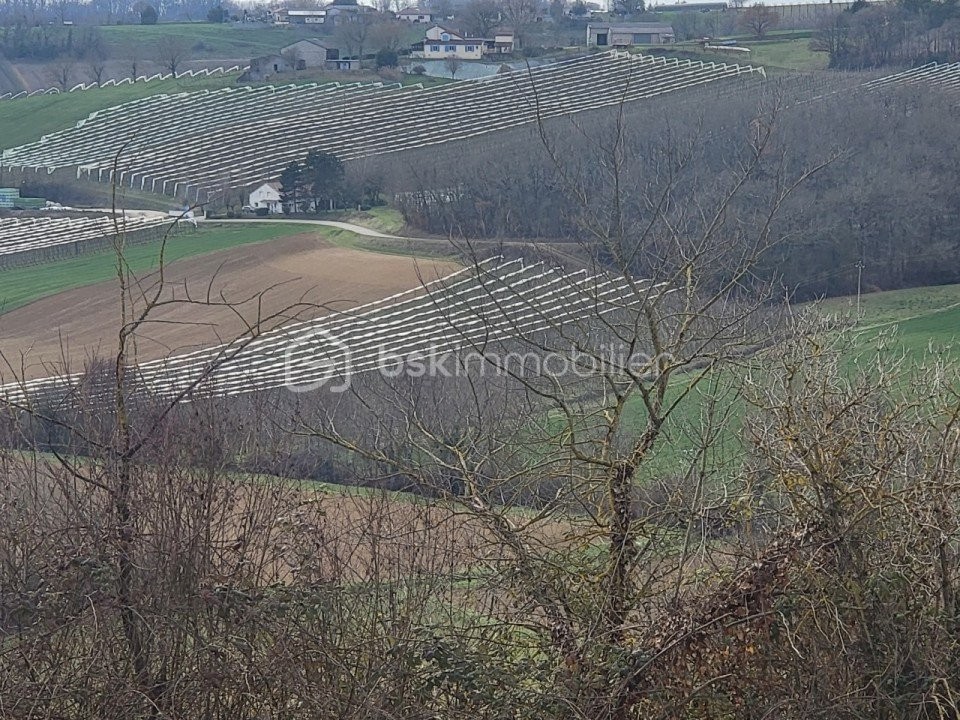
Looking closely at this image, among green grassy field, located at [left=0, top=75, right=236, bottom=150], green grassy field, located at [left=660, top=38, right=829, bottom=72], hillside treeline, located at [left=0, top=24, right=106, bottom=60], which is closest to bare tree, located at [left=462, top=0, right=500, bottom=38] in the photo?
green grassy field, located at [left=660, top=38, right=829, bottom=72]

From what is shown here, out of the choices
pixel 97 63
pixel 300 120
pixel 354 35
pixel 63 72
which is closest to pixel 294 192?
pixel 300 120

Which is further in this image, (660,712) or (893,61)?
(893,61)

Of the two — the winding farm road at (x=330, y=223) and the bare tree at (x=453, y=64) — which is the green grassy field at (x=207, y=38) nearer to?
the bare tree at (x=453, y=64)

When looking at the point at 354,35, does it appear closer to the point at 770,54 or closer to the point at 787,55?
the point at 770,54

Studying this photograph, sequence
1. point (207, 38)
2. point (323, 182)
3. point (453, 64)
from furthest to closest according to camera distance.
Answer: point (207, 38), point (453, 64), point (323, 182)

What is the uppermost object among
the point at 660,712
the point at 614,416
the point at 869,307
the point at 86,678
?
the point at 614,416

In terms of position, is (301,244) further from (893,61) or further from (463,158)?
(893,61)

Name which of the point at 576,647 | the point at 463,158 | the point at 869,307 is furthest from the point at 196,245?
the point at 576,647

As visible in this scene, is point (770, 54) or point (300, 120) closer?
point (300, 120)
